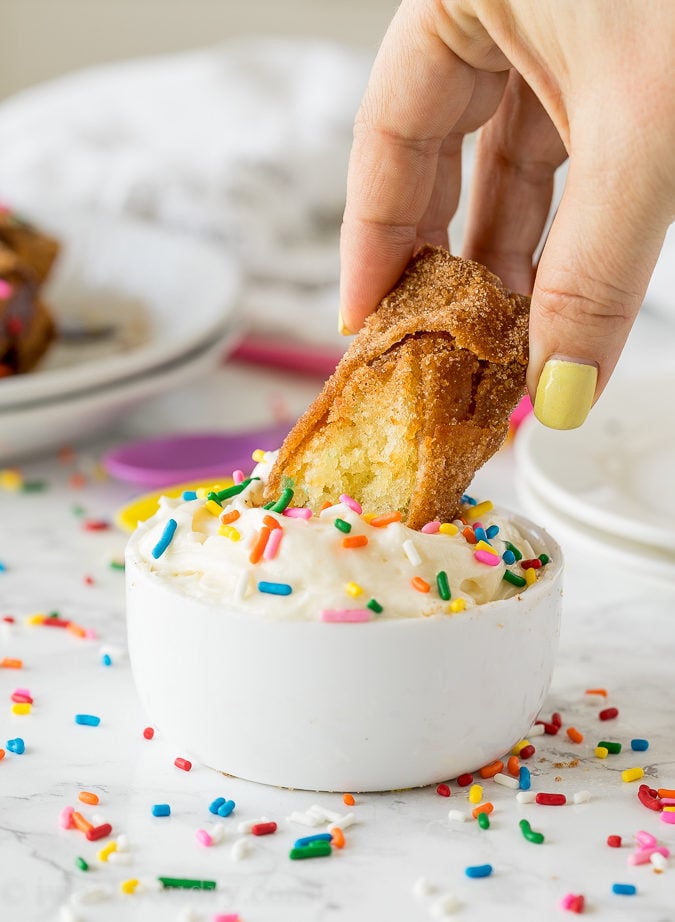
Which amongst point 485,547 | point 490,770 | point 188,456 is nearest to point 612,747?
point 490,770

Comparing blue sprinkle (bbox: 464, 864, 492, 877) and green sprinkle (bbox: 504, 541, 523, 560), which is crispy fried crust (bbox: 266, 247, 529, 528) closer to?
green sprinkle (bbox: 504, 541, 523, 560)

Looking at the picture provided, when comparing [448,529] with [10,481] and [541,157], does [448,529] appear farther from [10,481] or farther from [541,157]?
[10,481]

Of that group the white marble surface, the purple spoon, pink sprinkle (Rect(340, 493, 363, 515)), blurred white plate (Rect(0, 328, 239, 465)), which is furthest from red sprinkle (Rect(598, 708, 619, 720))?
blurred white plate (Rect(0, 328, 239, 465))

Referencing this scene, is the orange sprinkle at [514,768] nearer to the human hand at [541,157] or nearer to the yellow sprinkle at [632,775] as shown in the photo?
the yellow sprinkle at [632,775]

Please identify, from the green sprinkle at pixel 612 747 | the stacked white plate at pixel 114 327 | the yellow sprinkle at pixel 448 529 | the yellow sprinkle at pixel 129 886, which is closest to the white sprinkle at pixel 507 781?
the green sprinkle at pixel 612 747

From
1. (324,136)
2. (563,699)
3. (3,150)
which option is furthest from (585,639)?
(3,150)
